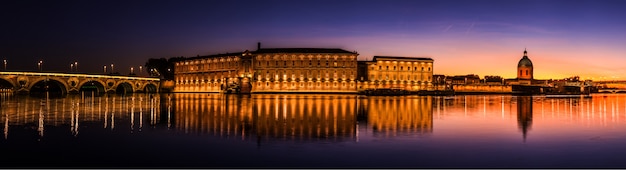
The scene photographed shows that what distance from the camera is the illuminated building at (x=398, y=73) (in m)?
125

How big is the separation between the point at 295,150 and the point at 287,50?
10504cm

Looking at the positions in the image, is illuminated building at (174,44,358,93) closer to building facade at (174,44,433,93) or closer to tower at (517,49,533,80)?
building facade at (174,44,433,93)

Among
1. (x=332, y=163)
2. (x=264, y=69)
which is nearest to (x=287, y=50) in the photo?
(x=264, y=69)

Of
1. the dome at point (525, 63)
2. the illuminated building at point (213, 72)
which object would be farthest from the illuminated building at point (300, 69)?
the dome at point (525, 63)

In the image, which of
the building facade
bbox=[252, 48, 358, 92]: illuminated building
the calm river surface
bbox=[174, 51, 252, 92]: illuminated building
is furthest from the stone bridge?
the calm river surface

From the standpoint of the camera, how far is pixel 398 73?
127500mm

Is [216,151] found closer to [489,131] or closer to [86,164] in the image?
[86,164]

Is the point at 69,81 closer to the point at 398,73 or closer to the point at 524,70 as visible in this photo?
the point at 398,73

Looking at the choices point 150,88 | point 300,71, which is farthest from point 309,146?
point 150,88

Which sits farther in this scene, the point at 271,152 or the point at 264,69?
the point at 264,69

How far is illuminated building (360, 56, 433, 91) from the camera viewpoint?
125000 mm

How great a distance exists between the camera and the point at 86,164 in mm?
12211

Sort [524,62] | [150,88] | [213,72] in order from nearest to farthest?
[213,72], [150,88], [524,62]

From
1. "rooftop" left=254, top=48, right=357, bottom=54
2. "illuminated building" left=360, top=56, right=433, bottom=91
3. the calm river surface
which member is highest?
"rooftop" left=254, top=48, right=357, bottom=54
